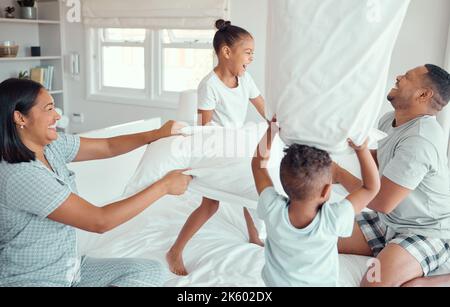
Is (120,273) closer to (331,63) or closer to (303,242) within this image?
(303,242)

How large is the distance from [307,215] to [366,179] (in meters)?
0.17

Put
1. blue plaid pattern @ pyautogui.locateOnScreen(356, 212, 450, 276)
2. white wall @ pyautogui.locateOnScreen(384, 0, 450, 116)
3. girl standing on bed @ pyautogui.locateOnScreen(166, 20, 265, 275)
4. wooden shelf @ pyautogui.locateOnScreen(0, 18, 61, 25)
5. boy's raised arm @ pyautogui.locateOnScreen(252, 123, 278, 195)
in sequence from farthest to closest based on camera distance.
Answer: wooden shelf @ pyautogui.locateOnScreen(0, 18, 61, 25) < white wall @ pyautogui.locateOnScreen(384, 0, 450, 116) < girl standing on bed @ pyautogui.locateOnScreen(166, 20, 265, 275) < blue plaid pattern @ pyautogui.locateOnScreen(356, 212, 450, 276) < boy's raised arm @ pyautogui.locateOnScreen(252, 123, 278, 195)

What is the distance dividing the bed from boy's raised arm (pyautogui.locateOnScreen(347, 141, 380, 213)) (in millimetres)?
577

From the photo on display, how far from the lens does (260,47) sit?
312 cm

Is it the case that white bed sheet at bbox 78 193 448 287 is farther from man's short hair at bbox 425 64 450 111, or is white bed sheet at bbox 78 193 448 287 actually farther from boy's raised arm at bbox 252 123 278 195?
man's short hair at bbox 425 64 450 111

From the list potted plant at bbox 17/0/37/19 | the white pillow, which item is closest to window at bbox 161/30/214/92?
potted plant at bbox 17/0/37/19

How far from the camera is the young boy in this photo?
1.03m

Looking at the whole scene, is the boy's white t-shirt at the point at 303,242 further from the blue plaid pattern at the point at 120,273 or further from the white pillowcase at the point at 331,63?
the blue plaid pattern at the point at 120,273

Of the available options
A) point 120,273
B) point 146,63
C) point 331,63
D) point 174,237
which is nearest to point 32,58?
point 146,63

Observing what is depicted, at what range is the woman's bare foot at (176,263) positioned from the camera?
165cm

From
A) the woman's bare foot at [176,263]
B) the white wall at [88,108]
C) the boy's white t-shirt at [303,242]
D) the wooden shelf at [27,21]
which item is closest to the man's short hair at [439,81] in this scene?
the boy's white t-shirt at [303,242]

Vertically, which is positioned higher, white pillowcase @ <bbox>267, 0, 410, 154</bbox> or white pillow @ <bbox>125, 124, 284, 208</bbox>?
white pillowcase @ <bbox>267, 0, 410, 154</bbox>

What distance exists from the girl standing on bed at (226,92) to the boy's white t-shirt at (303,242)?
656 mm
